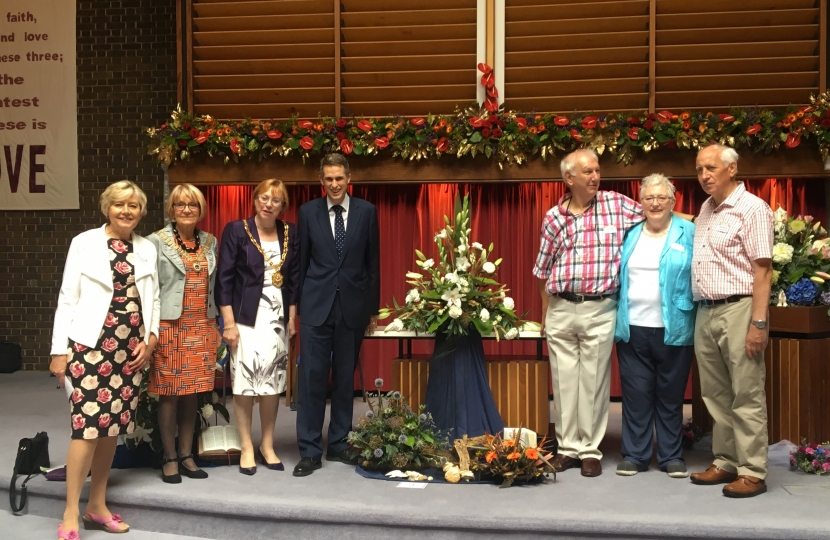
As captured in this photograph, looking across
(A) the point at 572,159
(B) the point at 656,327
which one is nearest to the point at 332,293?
(A) the point at 572,159

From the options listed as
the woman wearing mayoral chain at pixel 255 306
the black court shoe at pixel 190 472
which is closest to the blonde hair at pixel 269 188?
the woman wearing mayoral chain at pixel 255 306

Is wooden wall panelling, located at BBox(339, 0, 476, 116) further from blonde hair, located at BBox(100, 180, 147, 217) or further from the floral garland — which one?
blonde hair, located at BBox(100, 180, 147, 217)

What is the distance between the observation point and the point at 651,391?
429cm

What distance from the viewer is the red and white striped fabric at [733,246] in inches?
152

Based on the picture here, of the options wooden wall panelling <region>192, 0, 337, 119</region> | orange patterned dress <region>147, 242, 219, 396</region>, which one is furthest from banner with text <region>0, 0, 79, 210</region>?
orange patterned dress <region>147, 242, 219, 396</region>

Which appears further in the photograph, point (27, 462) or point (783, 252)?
point (783, 252)

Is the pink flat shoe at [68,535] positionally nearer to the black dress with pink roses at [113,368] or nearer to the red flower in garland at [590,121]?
the black dress with pink roses at [113,368]

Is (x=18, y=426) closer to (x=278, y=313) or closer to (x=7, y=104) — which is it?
(x=278, y=313)

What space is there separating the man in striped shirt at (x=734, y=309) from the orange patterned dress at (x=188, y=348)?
2386 mm

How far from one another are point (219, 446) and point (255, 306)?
2.63ft

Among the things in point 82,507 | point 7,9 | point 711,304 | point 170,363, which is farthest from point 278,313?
point 7,9

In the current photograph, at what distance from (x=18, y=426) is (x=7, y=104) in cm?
388

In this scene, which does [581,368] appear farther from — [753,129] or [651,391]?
[753,129]

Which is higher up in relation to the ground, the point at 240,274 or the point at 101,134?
the point at 101,134
